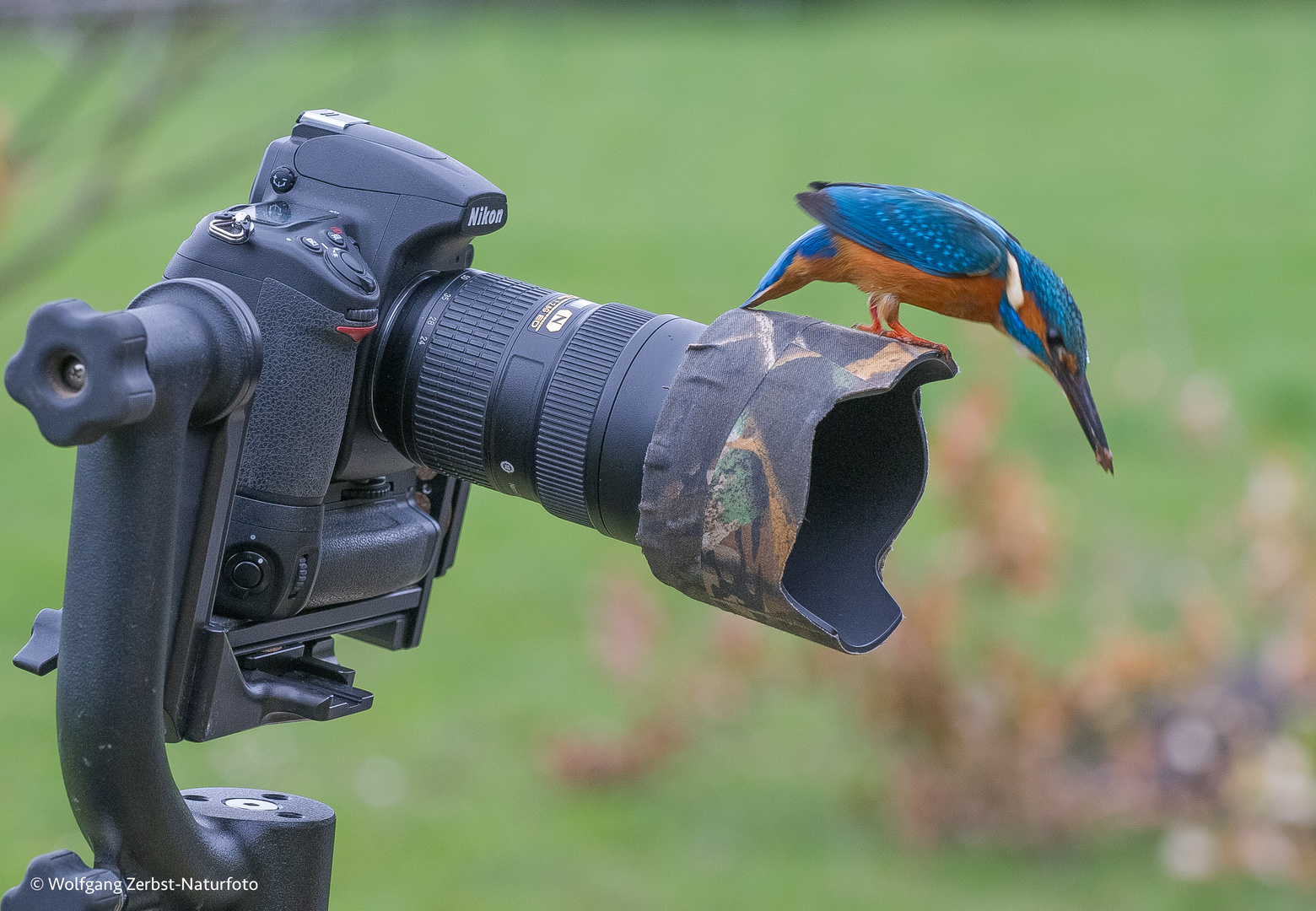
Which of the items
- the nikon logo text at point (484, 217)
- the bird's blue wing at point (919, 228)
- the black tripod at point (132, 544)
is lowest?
the black tripod at point (132, 544)

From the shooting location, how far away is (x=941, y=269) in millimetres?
1293

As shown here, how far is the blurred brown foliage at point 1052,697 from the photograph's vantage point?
2.91m

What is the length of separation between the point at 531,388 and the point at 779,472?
31cm

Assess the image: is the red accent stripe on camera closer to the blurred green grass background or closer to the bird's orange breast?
the bird's orange breast

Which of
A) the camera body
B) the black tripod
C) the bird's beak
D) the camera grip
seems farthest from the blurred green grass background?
the bird's beak

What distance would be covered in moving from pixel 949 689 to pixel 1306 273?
531cm

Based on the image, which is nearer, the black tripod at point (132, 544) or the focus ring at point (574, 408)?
the black tripod at point (132, 544)

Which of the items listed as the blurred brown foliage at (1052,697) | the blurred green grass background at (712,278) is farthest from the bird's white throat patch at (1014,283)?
the blurred green grass background at (712,278)

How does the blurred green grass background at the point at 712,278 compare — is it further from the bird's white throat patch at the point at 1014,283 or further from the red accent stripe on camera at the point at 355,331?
the bird's white throat patch at the point at 1014,283

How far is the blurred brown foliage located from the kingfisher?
1.59 meters

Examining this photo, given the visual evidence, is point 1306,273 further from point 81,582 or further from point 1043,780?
point 81,582

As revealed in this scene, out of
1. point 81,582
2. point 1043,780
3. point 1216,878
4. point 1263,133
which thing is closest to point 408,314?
point 81,582

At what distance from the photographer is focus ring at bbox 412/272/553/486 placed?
53.9 inches

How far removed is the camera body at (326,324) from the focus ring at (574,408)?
0.51 feet
